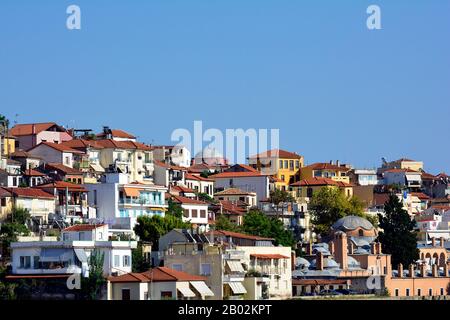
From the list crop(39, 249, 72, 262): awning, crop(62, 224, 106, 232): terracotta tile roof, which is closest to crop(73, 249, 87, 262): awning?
crop(39, 249, 72, 262): awning

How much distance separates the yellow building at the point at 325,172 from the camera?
322 ft

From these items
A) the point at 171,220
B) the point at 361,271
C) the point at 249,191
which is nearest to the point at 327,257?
the point at 361,271

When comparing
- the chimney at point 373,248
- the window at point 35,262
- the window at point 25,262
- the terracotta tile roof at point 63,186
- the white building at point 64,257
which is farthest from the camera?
the chimney at point 373,248

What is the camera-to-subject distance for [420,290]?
76.2 metres

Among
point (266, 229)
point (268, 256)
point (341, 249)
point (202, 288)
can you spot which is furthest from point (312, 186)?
point (202, 288)

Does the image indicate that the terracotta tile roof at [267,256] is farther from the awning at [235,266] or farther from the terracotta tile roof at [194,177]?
the terracotta tile roof at [194,177]

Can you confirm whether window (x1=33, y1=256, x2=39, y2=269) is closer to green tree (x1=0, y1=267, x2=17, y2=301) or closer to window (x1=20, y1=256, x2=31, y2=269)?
window (x1=20, y1=256, x2=31, y2=269)

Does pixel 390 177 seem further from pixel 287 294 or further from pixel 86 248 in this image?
pixel 86 248

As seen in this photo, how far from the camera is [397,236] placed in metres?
78.4

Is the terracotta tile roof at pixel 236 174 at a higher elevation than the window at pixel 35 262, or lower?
higher

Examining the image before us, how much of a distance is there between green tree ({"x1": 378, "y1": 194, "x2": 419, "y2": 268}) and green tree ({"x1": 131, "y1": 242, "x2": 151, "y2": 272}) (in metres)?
21.5

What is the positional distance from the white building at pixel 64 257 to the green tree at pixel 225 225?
14.7 m

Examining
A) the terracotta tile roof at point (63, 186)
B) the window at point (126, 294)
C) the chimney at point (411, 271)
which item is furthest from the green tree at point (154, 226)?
the chimney at point (411, 271)

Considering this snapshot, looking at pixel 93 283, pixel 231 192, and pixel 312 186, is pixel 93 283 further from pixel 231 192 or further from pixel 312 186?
pixel 312 186
